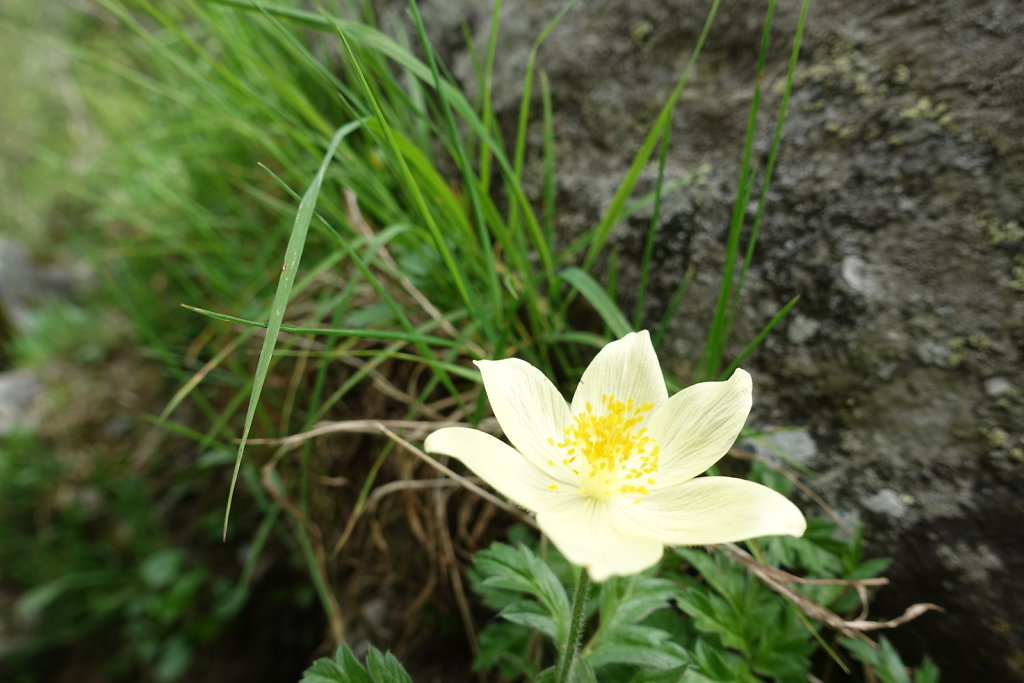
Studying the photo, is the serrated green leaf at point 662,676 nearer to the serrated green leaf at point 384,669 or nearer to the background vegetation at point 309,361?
the background vegetation at point 309,361

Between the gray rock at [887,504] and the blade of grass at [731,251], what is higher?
the blade of grass at [731,251]

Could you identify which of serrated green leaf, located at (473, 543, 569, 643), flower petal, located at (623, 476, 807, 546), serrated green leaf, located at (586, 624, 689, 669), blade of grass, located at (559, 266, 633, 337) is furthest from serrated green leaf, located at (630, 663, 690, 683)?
blade of grass, located at (559, 266, 633, 337)

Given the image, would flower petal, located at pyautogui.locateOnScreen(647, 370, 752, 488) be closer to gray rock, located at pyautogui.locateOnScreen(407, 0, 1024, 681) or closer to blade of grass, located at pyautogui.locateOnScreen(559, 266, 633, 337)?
blade of grass, located at pyautogui.locateOnScreen(559, 266, 633, 337)

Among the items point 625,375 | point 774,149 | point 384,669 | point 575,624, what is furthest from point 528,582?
point 774,149

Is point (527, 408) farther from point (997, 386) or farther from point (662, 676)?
point (997, 386)

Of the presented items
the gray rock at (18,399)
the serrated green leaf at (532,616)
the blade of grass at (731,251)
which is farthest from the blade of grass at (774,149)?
the gray rock at (18,399)

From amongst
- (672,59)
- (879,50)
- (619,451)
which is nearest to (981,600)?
(619,451)
